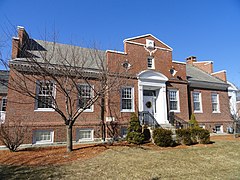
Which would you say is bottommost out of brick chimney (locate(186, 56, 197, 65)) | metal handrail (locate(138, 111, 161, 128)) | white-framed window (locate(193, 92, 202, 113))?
metal handrail (locate(138, 111, 161, 128))

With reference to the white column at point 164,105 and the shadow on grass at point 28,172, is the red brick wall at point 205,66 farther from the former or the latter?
the shadow on grass at point 28,172

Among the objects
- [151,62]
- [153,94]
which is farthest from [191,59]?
[153,94]

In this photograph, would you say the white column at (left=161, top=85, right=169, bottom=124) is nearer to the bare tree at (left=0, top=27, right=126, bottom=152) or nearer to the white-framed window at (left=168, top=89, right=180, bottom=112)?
the white-framed window at (left=168, top=89, right=180, bottom=112)

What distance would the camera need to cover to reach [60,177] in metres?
5.43

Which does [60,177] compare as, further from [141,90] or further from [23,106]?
[141,90]

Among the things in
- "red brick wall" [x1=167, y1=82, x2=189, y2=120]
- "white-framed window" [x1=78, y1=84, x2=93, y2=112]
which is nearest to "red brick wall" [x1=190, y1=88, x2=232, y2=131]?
"red brick wall" [x1=167, y1=82, x2=189, y2=120]

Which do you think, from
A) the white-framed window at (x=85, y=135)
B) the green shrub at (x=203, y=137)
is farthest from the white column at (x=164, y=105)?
the white-framed window at (x=85, y=135)

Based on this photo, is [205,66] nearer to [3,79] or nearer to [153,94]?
[153,94]

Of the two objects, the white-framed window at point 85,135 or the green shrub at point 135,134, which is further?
the white-framed window at point 85,135

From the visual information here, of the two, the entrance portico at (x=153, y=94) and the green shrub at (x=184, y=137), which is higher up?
the entrance portico at (x=153, y=94)

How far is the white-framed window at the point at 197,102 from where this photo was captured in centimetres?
1728

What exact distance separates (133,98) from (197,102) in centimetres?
760

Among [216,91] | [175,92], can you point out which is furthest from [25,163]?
[216,91]

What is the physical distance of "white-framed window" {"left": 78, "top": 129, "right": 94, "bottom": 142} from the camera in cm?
1248
